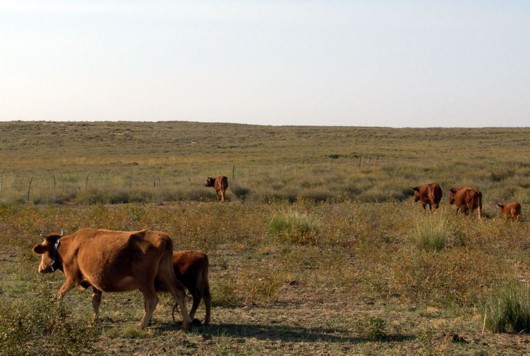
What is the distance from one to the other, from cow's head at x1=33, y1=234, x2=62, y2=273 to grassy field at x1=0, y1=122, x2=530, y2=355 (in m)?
0.57

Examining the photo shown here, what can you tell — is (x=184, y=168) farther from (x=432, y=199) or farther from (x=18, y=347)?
(x=18, y=347)

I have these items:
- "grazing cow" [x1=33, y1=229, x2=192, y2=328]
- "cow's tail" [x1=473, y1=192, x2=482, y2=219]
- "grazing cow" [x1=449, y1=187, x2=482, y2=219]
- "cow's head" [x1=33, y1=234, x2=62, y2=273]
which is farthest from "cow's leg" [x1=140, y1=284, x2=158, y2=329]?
"cow's tail" [x1=473, y1=192, x2=482, y2=219]

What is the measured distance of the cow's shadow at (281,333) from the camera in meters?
9.17

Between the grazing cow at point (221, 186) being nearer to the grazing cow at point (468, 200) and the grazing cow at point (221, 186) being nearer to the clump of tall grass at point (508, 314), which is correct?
the grazing cow at point (468, 200)

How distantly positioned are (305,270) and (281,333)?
5037 millimetres

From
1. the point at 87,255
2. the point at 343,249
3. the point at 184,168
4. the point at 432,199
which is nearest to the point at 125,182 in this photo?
the point at 184,168

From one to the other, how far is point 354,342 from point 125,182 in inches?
1083

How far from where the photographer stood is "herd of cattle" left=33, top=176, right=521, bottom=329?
939cm

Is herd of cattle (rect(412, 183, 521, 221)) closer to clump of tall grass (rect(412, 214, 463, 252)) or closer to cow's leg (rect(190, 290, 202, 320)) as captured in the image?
clump of tall grass (rect(412, 214, 463, 252))

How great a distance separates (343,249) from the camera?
1675 centimetres

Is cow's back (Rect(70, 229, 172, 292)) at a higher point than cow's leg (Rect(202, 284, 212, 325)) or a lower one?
higher

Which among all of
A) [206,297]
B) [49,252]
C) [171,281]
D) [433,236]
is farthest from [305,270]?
[49,252]

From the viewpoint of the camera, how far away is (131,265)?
9.41 m

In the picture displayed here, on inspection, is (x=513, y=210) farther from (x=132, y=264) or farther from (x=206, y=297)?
(x=132, y=264)
